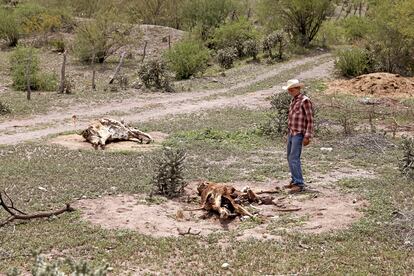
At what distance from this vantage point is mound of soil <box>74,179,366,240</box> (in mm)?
6785

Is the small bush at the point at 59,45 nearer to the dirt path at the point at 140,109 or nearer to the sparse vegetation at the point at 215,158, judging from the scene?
the sparse vegetation at the point at 215,158

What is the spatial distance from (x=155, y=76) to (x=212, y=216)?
47.6 ft

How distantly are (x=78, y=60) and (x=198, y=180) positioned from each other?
23255 millimetres

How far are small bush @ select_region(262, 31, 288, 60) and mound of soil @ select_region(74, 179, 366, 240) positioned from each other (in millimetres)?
21234

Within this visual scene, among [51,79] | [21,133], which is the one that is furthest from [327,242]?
[51,79]

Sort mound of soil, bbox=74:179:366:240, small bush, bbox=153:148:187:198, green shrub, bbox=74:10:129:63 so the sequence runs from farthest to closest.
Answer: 1. green shrub, bbox=74:10:129:63
2. small bush, bbox=153:148:187:198
3. mound of soil, bbox=74:179:366:240

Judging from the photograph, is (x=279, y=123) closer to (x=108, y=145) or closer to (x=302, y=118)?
(x=108, y=145)

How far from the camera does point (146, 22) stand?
A: 43000 millimetres

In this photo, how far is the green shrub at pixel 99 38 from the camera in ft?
96.3

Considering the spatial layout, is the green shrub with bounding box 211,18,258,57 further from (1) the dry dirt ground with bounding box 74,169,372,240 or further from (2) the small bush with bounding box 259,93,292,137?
(1) the dry dirt ground with bounding box 74,169,372,240

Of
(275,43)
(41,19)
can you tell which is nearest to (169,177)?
(275,43)

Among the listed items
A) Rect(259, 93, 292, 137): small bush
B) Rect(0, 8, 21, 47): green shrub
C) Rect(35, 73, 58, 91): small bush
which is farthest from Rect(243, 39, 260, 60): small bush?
Rect(259, 93, 292, 137): small bush

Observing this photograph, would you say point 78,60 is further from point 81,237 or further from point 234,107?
point 81,237

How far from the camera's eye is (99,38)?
29453 millimetres
